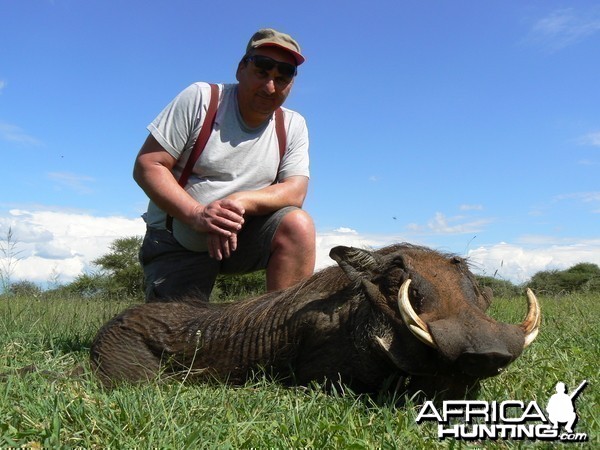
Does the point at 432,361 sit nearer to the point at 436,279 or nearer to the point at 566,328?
the point at 436,279

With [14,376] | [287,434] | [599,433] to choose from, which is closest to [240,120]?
[14,376]

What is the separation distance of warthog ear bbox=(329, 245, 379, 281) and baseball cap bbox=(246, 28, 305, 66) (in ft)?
5.47

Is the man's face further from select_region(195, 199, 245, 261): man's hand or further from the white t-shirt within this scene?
select_region(195, 199, 245, 261): man's hand

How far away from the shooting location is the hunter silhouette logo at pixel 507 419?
8.08 ft

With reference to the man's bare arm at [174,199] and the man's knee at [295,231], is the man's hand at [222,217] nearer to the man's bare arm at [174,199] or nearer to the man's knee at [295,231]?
the man's bare arm at [174,199]

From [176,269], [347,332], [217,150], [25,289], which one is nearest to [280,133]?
[217,150]

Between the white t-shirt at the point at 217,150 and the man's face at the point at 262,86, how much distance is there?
10 cm

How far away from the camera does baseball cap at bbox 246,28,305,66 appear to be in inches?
177

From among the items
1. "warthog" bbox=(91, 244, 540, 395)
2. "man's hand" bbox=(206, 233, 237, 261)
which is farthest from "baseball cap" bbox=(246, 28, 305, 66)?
"warthog" bbox=(91, 244, 540, 395)

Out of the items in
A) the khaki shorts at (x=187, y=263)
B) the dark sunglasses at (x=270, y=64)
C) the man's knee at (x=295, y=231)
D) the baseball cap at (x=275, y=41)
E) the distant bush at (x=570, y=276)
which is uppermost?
the baseball cap at (x=275, y=41)

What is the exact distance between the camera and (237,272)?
489 centimetres

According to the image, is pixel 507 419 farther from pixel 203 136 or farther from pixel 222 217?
pixel 203 136

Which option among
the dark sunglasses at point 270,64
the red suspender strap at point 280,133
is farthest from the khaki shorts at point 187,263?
the dark sunglasses at point 270,64

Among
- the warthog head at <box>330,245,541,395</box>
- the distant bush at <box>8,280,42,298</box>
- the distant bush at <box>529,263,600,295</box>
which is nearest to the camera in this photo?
the warthog head at <box>330,245,541,395</box>
